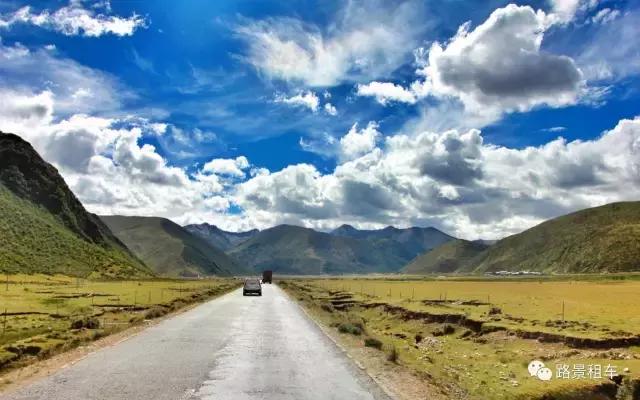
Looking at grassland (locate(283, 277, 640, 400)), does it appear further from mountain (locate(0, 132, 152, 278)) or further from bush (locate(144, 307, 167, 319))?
mountain (locate(0, 132, 152, 278))

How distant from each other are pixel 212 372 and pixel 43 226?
15054cm

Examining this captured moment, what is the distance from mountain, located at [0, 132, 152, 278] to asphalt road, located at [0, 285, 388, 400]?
98.0m

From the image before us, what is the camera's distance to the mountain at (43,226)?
413 ft

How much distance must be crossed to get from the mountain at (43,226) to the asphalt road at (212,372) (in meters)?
98.0

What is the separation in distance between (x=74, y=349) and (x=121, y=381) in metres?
8.26

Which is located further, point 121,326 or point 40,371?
point 121,326

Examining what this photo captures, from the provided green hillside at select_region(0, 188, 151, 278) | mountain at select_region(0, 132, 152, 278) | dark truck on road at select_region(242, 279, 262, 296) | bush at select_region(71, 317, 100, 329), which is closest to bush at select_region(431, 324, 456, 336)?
bush at select_region(71, 317, 100, 329)

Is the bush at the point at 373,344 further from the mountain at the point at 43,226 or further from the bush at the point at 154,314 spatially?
the mountain at the point at 43,226

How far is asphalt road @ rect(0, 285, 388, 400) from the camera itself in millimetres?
12656

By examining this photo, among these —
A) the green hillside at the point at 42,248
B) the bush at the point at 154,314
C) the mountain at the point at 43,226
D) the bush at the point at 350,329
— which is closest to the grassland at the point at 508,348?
the bush at the point at 350,329

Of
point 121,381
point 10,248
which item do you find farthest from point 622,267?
point 121,381

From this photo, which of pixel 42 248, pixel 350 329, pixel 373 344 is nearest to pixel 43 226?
pixel 42 248

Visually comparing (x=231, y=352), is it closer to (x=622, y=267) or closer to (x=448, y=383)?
(x=448, y=383)

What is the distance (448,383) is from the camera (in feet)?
52.8
